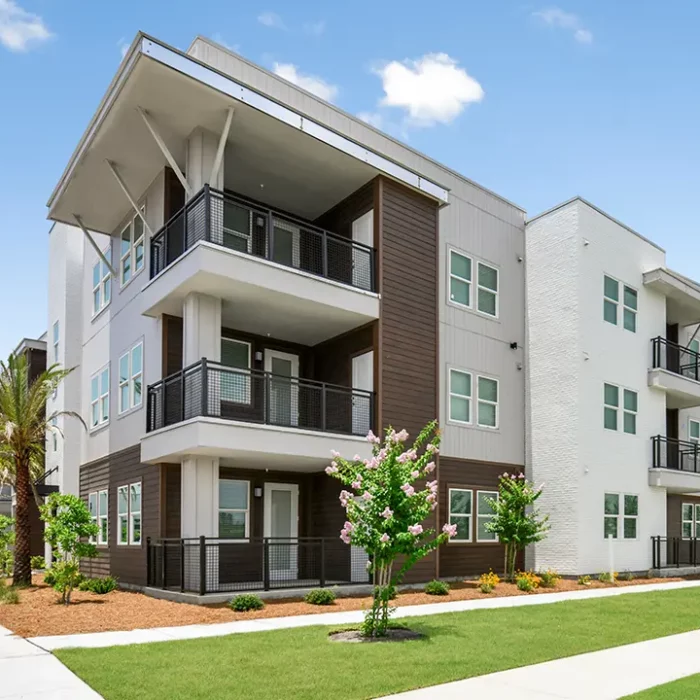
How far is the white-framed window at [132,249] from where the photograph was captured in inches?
856

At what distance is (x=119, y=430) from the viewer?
Answer: 72.2 ft

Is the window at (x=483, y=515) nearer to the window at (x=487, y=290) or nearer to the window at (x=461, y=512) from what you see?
the window at (x=461, y=512)

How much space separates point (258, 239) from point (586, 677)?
46.7 feet

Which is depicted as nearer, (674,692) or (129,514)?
(674,692)

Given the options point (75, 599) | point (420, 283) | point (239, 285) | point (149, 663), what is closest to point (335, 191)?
point (420, 283)

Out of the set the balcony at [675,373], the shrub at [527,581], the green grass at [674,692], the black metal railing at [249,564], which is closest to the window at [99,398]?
the black metal railing at [249,564]

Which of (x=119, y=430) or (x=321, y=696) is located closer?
(x=321, y=696)

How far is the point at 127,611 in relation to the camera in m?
14.9

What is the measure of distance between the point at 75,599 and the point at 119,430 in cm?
559

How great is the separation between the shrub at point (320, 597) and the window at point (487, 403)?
845 centimetres

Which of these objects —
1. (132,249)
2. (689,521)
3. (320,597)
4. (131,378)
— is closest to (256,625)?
(320,597)

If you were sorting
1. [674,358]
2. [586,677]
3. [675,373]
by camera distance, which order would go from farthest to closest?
[674,358]
[675,373]
[586,677]

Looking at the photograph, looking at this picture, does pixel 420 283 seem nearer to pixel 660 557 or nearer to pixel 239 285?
pixel 239 285

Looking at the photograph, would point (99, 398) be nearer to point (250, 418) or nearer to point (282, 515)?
point (250, 418)
